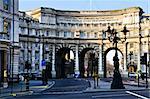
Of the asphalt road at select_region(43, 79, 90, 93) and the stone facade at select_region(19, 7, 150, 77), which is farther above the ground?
the stone facade at select_region(19, 7, 150, 77)

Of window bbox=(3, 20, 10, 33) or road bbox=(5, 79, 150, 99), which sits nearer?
road bbox=(5, 79, 150, 99)

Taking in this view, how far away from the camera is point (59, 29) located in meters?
103

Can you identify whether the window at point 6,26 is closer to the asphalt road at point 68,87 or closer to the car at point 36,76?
the asphalt road at point 68,87

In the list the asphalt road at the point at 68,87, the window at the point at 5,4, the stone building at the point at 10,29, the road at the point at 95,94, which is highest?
the window at the point at 5,4

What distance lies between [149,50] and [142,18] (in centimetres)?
1398

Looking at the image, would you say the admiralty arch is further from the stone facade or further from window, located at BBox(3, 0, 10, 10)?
window, located at BBox(3, 0, 10, 10)

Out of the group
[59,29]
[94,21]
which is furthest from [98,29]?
[59,29]

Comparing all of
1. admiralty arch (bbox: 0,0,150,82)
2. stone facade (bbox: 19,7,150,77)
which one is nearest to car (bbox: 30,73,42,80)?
admiralty arch (bbox: 0,0,150,82)

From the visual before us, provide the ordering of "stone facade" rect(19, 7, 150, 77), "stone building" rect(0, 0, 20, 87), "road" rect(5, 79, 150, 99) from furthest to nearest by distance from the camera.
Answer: "stone facade" rect(19, 7, 150, 77)
"stone building" rect(0, 0, 20, 87)
"road" rect(5, 79, 150, 99)

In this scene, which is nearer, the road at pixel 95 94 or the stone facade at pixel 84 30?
the road at pixel 95 94

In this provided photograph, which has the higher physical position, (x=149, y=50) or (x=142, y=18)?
(x=142, y=18)

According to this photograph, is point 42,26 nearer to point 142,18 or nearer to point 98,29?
point 98,29

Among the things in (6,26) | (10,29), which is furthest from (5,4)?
(10,29)

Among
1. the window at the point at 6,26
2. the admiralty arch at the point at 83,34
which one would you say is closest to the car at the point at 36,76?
the admiralty arch at the point at 83,34
